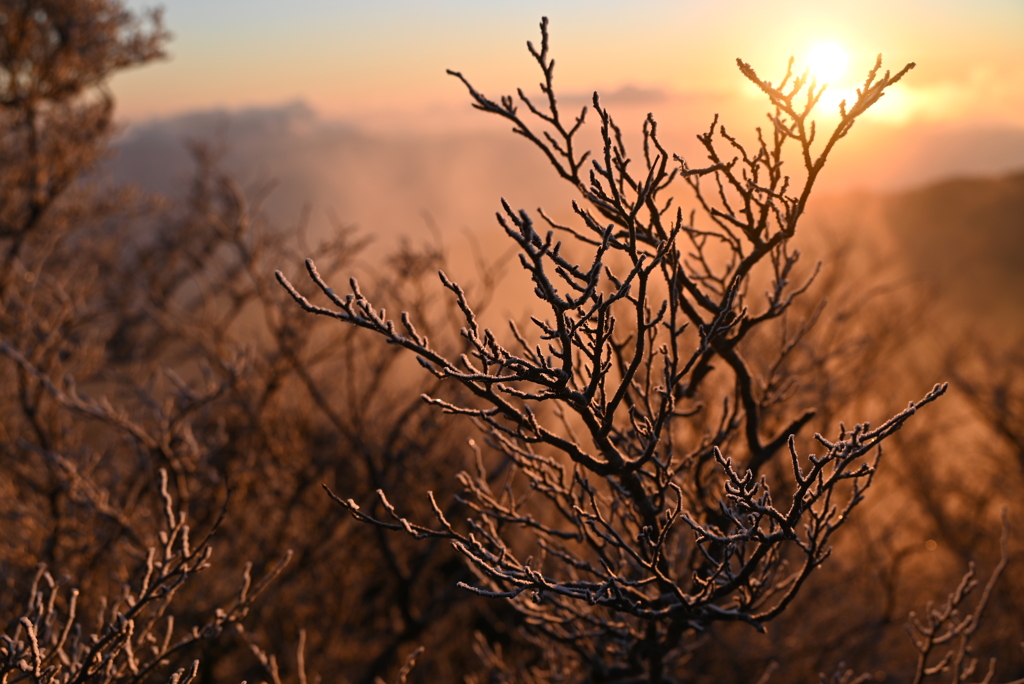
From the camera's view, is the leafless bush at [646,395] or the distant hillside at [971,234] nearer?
the leafless bush at [646,395]

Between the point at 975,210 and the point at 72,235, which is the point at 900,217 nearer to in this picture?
the point at 975,210

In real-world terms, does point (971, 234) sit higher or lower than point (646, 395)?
higher

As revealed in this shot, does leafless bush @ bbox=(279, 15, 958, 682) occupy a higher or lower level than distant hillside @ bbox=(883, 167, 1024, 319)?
lower

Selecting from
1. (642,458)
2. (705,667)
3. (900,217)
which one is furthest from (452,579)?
(900,217)

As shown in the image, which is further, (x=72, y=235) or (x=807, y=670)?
(x=72, y=235)

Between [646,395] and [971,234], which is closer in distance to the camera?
[646,395]

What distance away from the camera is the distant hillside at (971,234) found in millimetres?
41469

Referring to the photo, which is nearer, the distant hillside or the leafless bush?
the leafless bush

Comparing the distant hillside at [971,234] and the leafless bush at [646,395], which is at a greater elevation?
the distant hillside at [971,234]

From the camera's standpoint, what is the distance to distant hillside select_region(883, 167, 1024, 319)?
4147 centimetres

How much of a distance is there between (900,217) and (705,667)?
49.5 m

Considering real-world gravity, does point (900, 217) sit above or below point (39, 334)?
above

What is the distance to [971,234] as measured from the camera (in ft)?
151

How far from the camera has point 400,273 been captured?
7816 millimetres
